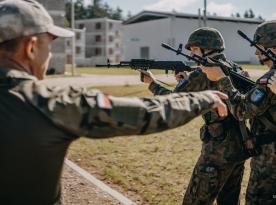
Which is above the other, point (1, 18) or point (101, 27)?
point (101, 27)

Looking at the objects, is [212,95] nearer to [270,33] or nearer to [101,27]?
[270,33]

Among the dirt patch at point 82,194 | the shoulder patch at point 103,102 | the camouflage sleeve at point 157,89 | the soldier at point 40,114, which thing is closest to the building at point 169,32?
the dirt patch at point 82,194

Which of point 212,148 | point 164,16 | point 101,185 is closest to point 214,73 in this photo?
point 212,148

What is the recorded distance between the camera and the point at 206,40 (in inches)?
189

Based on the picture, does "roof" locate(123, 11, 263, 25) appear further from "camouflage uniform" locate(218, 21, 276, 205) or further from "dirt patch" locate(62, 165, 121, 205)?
"camouflage uniform" locate(218, 21, 276, 205)

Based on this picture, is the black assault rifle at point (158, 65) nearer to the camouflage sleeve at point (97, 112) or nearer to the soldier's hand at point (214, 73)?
the soldier's hand at point (214, 73)

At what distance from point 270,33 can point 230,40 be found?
2307 inches

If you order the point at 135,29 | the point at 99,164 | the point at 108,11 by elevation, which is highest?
the point at 108,11

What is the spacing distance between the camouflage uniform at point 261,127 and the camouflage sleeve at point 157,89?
941mm

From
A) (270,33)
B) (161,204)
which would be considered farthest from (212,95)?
(161,204)

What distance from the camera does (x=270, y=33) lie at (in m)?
4.16

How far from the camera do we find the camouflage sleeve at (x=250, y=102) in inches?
149

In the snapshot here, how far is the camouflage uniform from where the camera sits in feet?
12.5

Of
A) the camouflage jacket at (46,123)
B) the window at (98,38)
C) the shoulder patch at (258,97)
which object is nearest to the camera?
the camouflage jacket at (46,123)
